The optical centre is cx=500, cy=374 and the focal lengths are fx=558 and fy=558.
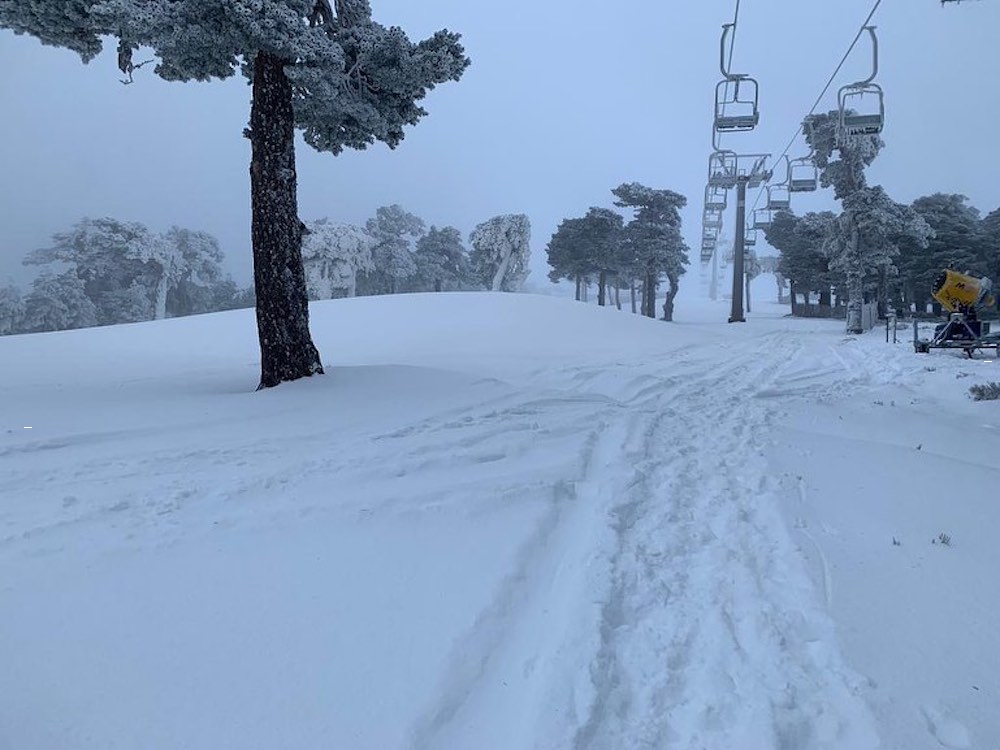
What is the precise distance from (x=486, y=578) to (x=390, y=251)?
156ft

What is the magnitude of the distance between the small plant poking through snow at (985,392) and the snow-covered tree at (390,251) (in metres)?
42.3

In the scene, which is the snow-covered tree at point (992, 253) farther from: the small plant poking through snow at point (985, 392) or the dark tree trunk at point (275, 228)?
the dark tree trunk at point (275, 228)

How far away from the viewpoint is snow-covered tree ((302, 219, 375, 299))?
4209cm

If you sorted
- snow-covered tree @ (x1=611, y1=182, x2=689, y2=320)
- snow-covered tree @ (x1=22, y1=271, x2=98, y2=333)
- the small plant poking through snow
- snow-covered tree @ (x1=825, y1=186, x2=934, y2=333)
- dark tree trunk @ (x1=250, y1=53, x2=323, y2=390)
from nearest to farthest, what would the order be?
dark tree trunk @ (x1=250, y1=53, x2=323, y2=390) → the small plant poking through snow → snow-covered tree @ (x1=825, y1=186, x2=934, y2=333) → snow-covered tree @ (x1=611, y1=182, x2=689, y2=320) → snow-covered tree @ (x1=22, y1=271, x2=98, y2=333)

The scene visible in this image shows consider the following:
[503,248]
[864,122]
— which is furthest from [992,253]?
[503,248]

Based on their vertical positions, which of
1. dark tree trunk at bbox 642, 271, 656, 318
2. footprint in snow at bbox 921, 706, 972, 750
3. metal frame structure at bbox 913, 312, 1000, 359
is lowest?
footprint in snow at bbox 921, 706, 972, 750

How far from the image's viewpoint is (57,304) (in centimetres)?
3997

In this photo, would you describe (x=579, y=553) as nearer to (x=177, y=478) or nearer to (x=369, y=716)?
(x=369, y=716)

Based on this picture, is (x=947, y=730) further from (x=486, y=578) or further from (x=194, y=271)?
(x=194, y=271)

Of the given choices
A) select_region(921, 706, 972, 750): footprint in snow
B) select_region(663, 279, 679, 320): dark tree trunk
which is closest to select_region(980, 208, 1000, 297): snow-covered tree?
select_region(663, 279, 679, 320): dark tree trunk

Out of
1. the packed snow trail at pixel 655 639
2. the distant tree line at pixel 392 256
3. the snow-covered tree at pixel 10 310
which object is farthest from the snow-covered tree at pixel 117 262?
the packed snow trail at pixel 655 639

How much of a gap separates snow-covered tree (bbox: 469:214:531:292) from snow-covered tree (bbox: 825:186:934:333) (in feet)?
70.7

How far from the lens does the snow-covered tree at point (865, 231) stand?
25172mm

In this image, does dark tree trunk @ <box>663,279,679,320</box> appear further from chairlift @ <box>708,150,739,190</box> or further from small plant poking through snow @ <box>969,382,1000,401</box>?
small plant poking through snow @ <box>969,382,1000,401</box>
